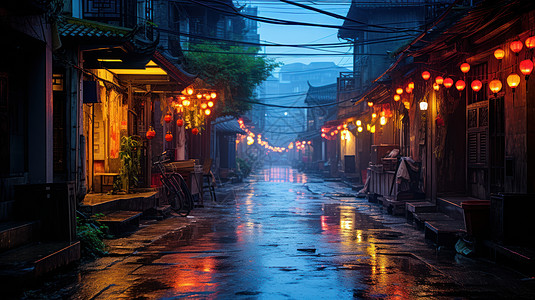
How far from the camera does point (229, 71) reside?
29.8 m

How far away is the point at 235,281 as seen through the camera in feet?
24.4

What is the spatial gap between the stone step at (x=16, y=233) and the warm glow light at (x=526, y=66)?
30.6 feet

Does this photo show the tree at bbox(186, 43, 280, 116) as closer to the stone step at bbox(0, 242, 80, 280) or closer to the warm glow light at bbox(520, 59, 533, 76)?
the warm glow light at bbox(520, 59, 533, 76)

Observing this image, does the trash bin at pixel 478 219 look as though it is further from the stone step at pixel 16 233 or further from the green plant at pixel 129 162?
the green plant at pixel 129 162

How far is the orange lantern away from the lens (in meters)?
9.99

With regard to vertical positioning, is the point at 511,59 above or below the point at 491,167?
above

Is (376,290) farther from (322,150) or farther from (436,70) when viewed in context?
(322,150)

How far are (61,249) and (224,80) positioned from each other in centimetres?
2204

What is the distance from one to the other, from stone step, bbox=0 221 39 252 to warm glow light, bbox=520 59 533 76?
367 inches

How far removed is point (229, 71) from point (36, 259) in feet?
76.0

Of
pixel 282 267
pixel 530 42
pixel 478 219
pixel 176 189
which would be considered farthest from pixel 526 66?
pixel 176 189

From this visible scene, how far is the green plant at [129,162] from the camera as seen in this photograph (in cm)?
1603

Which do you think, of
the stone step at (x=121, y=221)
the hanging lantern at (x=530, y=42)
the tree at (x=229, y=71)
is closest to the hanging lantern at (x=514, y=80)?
the hanging lantern at (x=530, y=42)

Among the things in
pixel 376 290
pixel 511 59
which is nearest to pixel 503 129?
pixel 511 59
